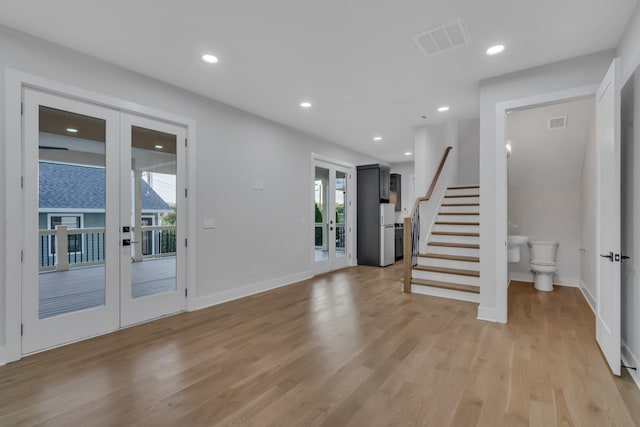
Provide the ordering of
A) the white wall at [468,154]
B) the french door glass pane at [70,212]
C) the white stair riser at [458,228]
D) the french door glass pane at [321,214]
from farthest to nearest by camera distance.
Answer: the white wall at [468,154]
the french door glass pane at [321,214]
the white stair riser at [458,228]
the french door glass pane at [70,212]

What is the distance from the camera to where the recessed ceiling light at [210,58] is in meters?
3.00

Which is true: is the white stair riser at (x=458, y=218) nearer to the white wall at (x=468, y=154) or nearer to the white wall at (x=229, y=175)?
the white wall at (x=468, y=154)

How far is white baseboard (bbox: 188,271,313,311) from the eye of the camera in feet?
12.9

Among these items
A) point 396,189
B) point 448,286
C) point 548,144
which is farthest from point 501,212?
point 396,189

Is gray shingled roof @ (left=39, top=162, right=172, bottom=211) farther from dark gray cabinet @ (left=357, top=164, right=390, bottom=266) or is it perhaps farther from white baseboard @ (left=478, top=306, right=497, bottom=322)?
dark gray cabinet @ (left=357, top=164, right=390, bottom=266)

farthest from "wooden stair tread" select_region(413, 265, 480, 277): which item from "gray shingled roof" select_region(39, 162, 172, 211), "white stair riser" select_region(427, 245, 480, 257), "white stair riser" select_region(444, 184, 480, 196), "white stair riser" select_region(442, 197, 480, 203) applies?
"gray shingled roof" select_region(39, 162, 172, 211)

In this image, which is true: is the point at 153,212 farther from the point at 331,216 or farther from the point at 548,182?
the point at 548,182

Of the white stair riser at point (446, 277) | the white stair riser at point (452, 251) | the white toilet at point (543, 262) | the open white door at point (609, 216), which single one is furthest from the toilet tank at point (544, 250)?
the open white door at point (609, 216)

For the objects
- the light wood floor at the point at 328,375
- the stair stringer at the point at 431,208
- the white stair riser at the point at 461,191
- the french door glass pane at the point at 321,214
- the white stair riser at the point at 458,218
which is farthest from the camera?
the white stair riser at the point at 461,191

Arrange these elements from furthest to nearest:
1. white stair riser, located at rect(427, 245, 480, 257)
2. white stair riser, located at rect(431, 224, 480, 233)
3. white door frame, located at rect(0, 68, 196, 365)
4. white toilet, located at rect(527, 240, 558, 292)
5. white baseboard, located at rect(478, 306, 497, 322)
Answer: white stair riser, located at rect(431, 224, 480, 233) < white stair riser, located at rect(427, 245, 480, 257) < white toilet, located at rect(527, 240, 558, 292) < white baseboard, located at rect(478, 306, 497, 322) < white door frame, located at rect(0, 68, 196, 365)

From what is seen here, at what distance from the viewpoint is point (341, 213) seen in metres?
6.87

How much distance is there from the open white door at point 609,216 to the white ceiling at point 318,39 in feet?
→ 2.03

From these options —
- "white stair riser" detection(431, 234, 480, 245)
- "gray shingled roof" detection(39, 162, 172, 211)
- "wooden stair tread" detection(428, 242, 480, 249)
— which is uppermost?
"gray shingled roof" detection(39, 162, 172, 211)

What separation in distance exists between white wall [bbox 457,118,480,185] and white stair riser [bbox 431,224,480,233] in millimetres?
2290
